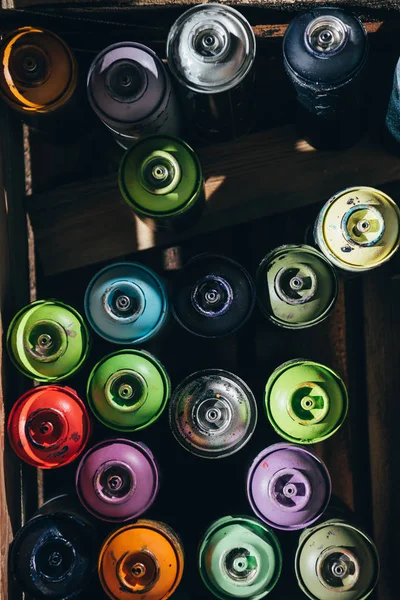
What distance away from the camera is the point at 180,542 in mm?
1483

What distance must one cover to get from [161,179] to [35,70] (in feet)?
1.38

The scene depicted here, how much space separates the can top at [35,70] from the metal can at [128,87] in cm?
9

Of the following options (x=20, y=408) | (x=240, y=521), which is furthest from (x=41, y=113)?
(x=240, y=521)

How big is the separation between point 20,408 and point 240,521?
0.60 meters

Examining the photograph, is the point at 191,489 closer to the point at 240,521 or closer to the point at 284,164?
the point at 240,521

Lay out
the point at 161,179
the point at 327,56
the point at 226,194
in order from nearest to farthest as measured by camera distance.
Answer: the point at 327,56 < the point at 161,179 < the point at 226,194

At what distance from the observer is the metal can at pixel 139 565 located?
1404mm

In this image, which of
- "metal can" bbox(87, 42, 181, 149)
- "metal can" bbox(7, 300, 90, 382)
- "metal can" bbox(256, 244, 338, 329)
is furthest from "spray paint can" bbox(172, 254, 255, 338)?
"metal can" bbox(87, 42, 181, 149)

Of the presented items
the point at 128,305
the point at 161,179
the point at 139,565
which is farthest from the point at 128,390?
the point at 161,179

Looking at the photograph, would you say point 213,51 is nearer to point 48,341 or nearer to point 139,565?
point 48,341

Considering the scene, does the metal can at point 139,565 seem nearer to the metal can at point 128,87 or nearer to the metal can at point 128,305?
the metal can at point 128,305

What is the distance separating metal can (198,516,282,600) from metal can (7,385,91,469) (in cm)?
40

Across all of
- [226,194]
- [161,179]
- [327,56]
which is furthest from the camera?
[226,194]

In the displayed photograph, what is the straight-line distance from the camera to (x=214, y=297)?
1.42 metres
